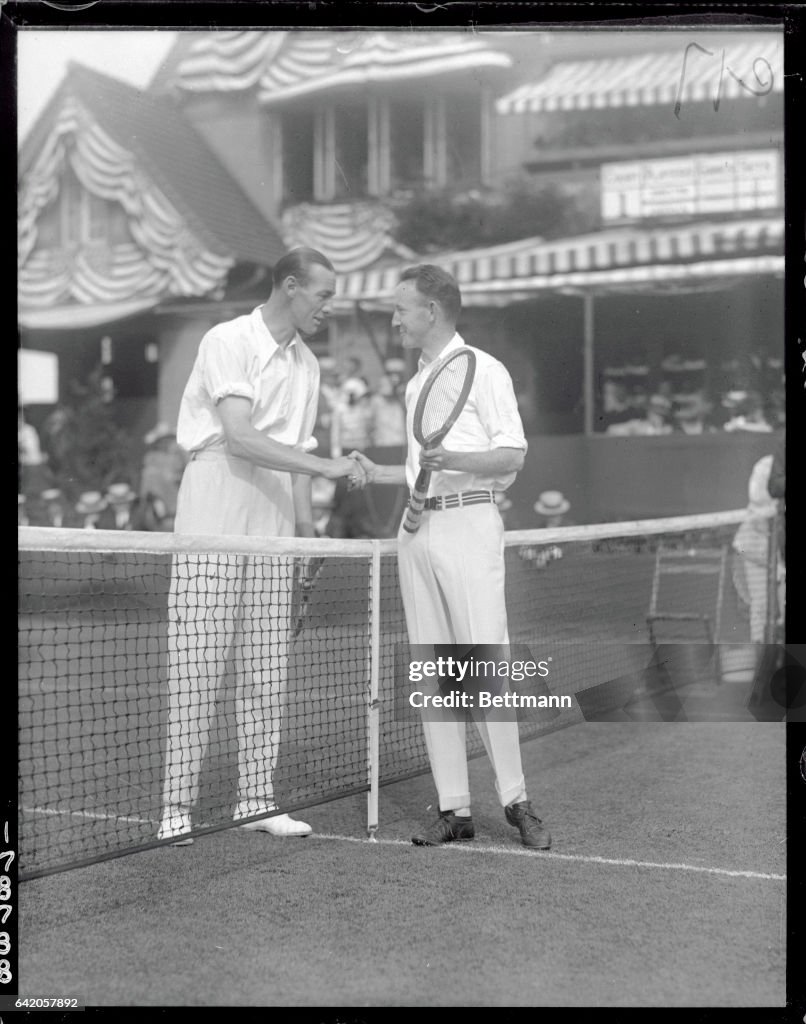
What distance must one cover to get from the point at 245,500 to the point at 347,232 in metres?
2.51

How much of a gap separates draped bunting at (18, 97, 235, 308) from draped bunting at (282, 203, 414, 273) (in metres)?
0.95

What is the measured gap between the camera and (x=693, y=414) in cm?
730

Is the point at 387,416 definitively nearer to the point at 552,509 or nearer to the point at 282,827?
the point at 552,509

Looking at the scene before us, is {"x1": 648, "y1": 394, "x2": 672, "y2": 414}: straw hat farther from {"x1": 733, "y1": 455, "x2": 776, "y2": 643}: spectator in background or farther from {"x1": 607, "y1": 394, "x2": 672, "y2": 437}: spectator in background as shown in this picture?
{"x1": 733, "y1": 455, "x2": 776, "y2": 643}: spectator in background

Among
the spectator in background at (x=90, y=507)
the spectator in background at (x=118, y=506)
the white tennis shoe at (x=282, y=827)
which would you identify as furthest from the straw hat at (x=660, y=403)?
the spectator in background at (x=90, y=507)

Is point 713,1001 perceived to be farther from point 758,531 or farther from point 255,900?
point 758,531

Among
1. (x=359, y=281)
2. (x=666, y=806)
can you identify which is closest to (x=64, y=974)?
(x=666, y=806)

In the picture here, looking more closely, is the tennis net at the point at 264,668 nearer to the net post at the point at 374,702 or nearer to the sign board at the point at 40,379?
the net post at the point at 374,702

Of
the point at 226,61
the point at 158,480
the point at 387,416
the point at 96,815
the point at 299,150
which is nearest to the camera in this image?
the point at 226,61

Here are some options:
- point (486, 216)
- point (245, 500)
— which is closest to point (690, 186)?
point (486, 216)

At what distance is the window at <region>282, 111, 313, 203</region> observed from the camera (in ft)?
16.4

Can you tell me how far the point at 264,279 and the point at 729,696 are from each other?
4756 mm

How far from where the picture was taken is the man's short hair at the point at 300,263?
14.2 feet

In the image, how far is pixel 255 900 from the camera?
3.56 meters
